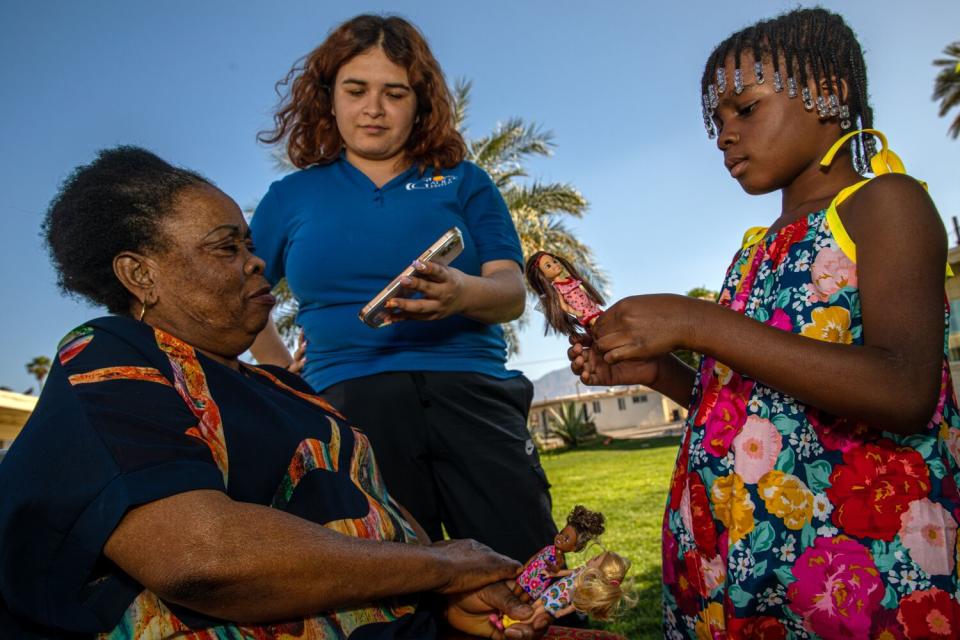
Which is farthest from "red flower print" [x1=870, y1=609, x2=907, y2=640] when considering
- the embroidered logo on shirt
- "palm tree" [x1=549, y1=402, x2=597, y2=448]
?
A: "palm tree" [x1=549, y1=402, x2=597, y2=448]

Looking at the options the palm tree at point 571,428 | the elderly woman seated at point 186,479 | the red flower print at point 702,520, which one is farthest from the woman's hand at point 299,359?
the palm tree at point 571,428

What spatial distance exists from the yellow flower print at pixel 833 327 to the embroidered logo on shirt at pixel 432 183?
1.52m

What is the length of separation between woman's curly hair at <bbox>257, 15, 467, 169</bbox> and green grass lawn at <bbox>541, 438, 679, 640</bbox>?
1784mm

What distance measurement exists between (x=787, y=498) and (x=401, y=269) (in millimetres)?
1471

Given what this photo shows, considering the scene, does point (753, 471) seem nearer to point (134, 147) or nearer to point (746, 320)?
point (746, 320)

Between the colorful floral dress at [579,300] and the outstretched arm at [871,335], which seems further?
the colorful floral dress at [579,300]

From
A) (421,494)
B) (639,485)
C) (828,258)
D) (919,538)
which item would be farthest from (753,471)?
(639,485)

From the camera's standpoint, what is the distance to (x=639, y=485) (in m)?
12.9

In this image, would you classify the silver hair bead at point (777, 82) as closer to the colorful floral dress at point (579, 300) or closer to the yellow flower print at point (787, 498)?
the colorful floral dress at point (579, 300)

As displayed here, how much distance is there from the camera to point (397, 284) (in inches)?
84.0

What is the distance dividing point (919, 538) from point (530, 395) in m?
1.50

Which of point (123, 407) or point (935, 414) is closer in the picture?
point (123, 407)

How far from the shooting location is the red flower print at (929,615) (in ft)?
5.02

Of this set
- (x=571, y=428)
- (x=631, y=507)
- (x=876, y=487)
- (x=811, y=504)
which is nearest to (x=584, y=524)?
(x=811, y=504)
